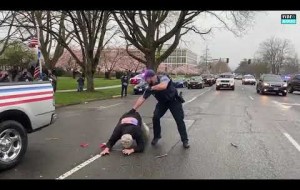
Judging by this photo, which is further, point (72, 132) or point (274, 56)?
point (274, 56)

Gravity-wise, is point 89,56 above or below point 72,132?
above

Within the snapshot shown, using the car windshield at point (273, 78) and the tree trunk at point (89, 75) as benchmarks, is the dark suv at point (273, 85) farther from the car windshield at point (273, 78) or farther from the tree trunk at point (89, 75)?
the tree trunk at point (89, 75)

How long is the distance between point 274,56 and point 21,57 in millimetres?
81003

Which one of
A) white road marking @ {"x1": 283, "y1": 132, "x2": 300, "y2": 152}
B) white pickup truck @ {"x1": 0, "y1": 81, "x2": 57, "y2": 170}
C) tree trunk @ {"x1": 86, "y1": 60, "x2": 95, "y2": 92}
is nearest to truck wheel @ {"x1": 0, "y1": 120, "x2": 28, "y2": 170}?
white pickup truck @ {"x1": 0, "y1": 81, "x2": 57, "y2": 170}

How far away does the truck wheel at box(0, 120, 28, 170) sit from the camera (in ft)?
22.7

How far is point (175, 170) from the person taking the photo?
22.3 ft

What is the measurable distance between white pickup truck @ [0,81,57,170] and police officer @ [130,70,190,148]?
1854 millimetres

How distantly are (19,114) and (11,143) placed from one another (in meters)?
0.53

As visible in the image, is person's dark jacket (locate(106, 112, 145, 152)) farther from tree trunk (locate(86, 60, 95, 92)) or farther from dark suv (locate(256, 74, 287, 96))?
dark suv (locate(256, 74, 287, 96))

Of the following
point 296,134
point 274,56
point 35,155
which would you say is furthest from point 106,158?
point 274,56

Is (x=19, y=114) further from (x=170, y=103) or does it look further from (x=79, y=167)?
(x=170, y=103)

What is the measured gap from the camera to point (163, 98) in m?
8.90
